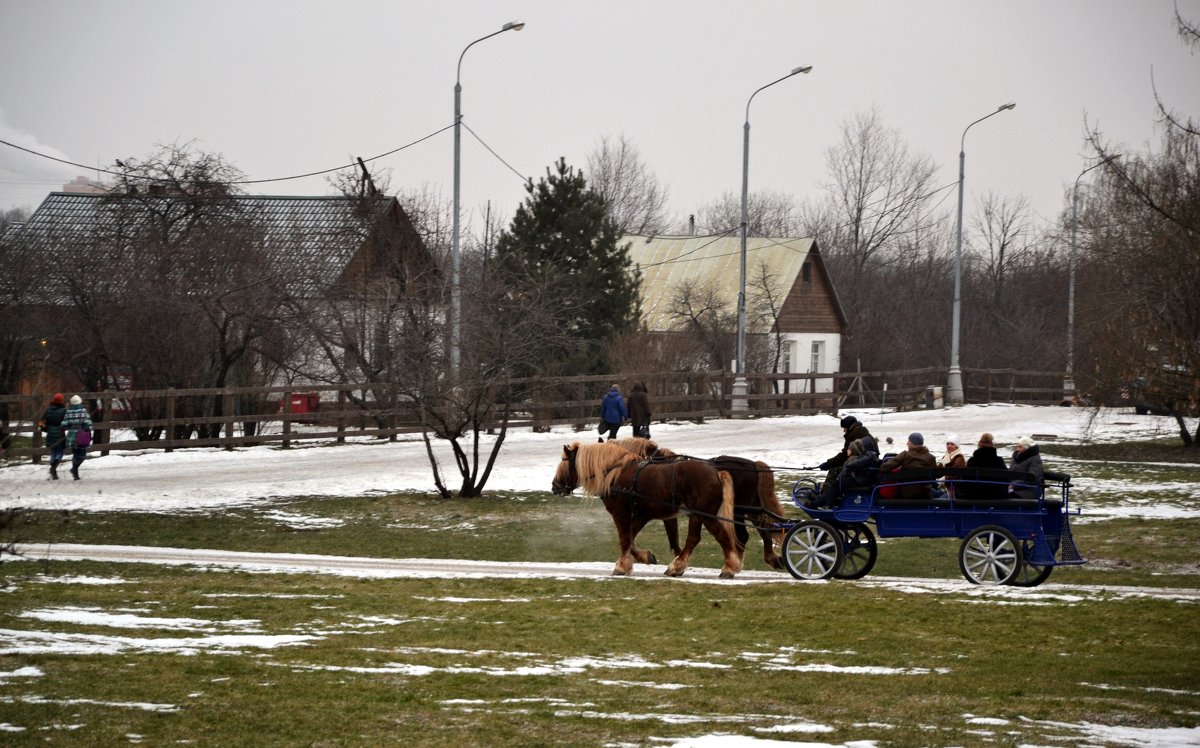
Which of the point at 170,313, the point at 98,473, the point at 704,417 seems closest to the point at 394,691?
the point at 98,473

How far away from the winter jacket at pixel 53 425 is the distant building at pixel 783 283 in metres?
31.8

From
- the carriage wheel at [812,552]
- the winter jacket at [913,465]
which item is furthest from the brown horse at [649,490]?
the winter jacket at [913,465]

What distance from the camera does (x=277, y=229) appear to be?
38406 millimetres

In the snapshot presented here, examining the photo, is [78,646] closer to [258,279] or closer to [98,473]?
[98,473]

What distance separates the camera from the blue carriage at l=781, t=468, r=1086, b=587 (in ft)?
45.6

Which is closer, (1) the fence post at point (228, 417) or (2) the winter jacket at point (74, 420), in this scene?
(2) the winter jacket at point (74, 420)

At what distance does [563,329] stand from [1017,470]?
25194 millimetres

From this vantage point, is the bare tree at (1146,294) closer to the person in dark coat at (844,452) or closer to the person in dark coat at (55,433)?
the person in dark coat at (844,452)

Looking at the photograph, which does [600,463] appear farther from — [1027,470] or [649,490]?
[1027,470]

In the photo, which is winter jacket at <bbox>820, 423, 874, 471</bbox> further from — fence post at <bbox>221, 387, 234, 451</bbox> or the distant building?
the distant building

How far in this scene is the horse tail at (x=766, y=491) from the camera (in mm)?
15133

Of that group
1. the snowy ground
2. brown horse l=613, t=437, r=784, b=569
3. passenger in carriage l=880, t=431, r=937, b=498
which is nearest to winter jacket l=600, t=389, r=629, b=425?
the snowy ground

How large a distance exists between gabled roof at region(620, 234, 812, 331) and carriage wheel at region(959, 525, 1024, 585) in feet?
130

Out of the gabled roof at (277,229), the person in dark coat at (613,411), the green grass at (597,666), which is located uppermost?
the gabled roof at (277,229)
